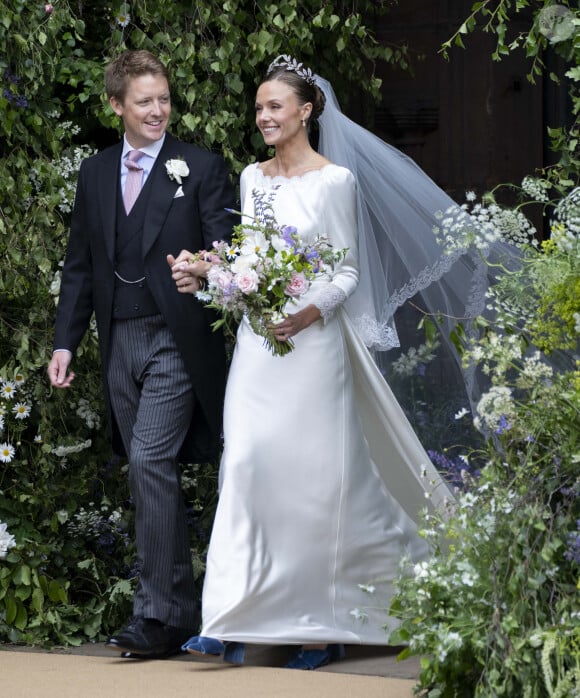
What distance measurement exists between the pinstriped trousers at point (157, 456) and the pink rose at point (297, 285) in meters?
0.59

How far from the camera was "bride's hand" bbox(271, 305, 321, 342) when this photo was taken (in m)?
4.48

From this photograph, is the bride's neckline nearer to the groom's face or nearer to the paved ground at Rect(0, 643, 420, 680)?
the groom's face

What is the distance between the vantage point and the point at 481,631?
137 inches

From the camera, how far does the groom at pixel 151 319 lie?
4.74 m

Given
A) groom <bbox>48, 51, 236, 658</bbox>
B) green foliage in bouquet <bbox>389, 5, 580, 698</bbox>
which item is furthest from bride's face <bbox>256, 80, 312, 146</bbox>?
green foliage in bouquet <bbox>389, 5, 580, 698</bbox>

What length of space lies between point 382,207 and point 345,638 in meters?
1.50

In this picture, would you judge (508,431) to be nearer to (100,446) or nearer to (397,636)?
(397,636)

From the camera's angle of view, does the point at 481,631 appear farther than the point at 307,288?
No

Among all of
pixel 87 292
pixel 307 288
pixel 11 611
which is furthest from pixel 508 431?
pixel 11 611

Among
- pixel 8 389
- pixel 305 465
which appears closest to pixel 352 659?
pixel 305 465

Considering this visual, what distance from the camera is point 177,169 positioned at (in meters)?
4.84

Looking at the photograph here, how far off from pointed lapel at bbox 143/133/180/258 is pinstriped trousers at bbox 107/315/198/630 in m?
0.27

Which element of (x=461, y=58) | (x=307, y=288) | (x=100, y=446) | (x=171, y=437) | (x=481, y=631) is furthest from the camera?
(x=461, y=58)

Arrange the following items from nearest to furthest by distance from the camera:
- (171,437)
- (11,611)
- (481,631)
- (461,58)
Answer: (481,631) < (171,437) < (11,611) < (461,58)
